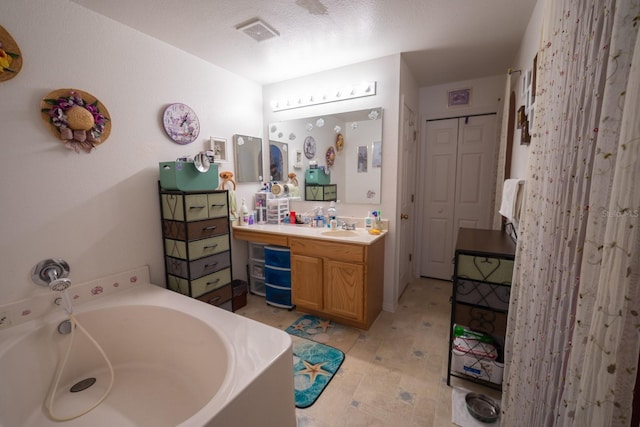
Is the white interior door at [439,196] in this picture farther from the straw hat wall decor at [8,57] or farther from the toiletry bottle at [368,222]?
the straw hat wall decor at [8,57]

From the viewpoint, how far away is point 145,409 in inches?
56.7

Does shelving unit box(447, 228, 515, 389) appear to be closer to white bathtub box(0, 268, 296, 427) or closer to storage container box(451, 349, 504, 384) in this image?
storage container box(451, 349, 504, 384)

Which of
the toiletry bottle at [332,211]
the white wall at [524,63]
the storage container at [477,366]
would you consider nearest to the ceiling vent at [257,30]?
the toiletry bottle at [332,211]

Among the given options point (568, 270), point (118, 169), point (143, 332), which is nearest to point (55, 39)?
point (118, 169)

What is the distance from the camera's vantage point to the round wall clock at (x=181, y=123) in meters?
2.16

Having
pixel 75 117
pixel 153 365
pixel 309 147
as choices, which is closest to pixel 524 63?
pixel 309 147

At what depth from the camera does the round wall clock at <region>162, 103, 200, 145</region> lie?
216 centimetres

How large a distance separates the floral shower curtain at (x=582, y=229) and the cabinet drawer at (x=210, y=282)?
6.72ft

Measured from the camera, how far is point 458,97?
3.05 meters

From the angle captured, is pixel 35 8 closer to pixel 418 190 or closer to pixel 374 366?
pixel 374 366

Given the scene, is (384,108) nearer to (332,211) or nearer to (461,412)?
(332,211)

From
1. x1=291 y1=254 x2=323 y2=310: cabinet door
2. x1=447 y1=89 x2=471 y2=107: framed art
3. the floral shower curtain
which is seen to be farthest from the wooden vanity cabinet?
x1=447 y1=89 x2=471 y2=107: framed art

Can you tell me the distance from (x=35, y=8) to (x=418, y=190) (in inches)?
142

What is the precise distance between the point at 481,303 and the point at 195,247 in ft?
6.77
